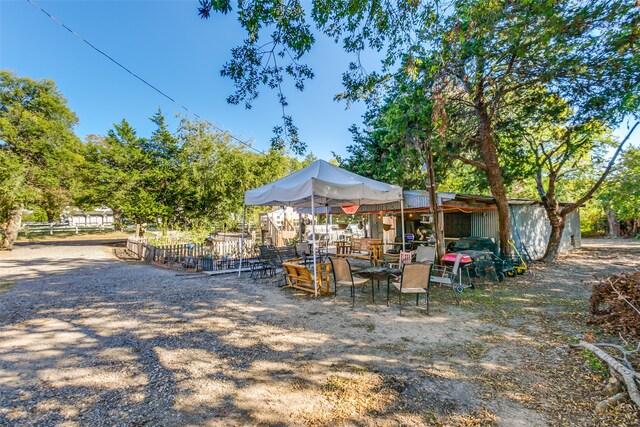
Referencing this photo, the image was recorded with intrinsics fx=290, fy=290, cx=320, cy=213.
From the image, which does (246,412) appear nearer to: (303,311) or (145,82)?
(303,311)

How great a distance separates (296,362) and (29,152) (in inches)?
927

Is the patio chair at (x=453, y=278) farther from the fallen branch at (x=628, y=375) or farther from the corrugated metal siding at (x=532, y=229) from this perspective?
the corrugated metal siding at (x=532, y=229)

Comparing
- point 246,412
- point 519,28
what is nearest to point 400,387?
point 246,412

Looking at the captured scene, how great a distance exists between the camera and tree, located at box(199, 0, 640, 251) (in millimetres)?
4344

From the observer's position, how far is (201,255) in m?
10.4

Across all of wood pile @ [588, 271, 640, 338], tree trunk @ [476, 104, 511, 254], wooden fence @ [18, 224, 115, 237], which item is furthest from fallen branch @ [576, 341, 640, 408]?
wooden fence @ [18, 224, 115, 237]

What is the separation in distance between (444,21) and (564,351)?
6112mm

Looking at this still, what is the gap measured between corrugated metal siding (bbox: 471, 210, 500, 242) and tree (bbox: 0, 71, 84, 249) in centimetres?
2276

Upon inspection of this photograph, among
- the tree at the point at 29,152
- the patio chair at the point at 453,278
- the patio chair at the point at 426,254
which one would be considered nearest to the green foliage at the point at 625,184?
the patio chair at the point at 453,278

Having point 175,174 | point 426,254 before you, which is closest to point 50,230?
point 175,174

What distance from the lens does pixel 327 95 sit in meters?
8.28

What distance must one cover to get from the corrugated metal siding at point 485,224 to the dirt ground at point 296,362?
236 inches

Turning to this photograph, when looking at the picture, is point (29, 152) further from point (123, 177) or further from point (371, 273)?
point (371, 273)

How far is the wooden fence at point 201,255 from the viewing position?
1018 cm
